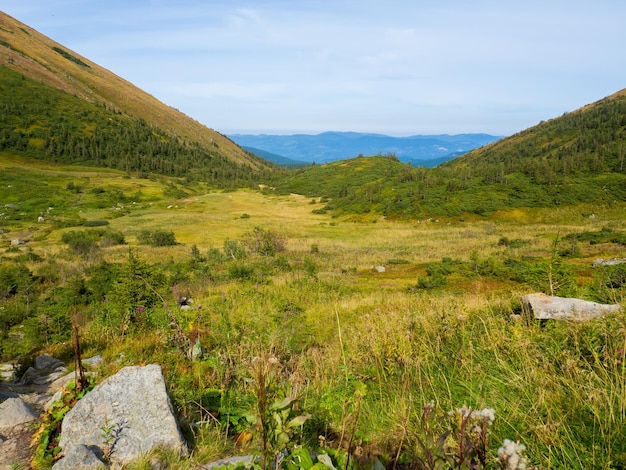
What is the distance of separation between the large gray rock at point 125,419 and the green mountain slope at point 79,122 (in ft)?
320

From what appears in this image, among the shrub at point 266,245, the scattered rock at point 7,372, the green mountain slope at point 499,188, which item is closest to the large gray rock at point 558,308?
the scattered rock at point 7,372

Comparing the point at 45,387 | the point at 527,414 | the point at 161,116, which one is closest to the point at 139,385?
the point at 45,387

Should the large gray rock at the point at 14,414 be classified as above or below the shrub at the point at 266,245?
above

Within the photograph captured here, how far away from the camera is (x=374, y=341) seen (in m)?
4.69

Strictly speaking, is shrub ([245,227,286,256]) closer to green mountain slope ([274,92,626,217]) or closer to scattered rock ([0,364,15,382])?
scattered rock ([0,364,15,382])

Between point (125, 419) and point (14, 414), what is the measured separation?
126cm

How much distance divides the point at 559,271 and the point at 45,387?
39.7 ft

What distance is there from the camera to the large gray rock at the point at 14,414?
298 cm

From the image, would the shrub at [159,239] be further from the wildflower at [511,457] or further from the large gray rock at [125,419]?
the wildflower at [511,457]

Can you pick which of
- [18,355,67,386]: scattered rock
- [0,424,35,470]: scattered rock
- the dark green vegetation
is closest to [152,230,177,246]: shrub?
the dark green vegetation

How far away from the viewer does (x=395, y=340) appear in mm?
4508

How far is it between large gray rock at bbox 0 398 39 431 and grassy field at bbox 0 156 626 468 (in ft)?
3.90

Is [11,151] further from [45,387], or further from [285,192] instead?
[45,387]

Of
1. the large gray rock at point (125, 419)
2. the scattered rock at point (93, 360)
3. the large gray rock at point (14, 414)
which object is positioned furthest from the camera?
the scattered rock at point (93, 360)
